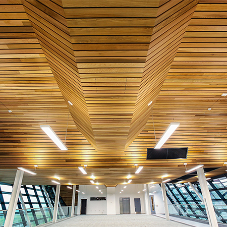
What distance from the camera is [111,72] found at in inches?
119

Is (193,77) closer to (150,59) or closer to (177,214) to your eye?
(150,59)

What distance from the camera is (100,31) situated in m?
2.20

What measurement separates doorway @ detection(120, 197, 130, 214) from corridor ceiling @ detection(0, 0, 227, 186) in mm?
17446

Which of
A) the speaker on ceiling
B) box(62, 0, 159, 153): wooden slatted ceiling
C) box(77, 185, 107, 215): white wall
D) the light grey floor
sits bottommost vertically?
the light grey floor

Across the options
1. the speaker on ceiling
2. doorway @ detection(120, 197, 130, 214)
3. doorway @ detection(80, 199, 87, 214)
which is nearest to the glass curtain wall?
doorway @ detection(120, 197, 130, 214)

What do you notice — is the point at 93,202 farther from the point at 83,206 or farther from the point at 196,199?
the point at 196,199

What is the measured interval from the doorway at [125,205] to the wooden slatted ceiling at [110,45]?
22.4m

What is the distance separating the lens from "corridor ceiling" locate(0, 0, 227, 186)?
82.2 inches

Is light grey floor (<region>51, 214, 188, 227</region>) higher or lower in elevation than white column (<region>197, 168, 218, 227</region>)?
lower

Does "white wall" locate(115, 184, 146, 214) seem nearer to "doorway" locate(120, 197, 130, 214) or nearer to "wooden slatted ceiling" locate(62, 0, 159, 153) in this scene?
"doorway" locate(120, 197, 130, 214)

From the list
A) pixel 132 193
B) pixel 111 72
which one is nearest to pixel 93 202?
pixel 132 193

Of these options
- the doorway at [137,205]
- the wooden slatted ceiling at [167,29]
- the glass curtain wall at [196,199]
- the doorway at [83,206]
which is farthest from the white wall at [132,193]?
the wooden slatted ceiling at [167,29]

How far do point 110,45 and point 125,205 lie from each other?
2457 centimetres

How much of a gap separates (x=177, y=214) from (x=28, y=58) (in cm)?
2117
